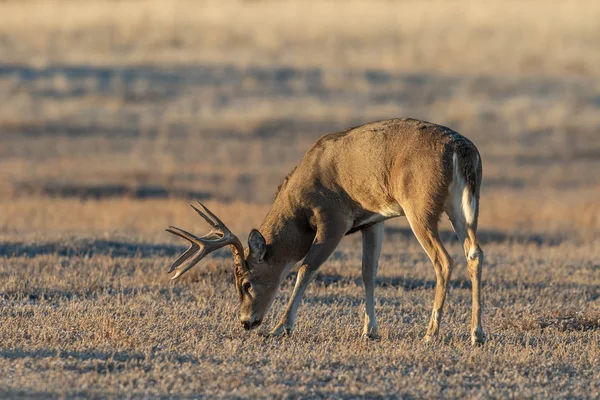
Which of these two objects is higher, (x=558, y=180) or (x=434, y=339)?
(x=434, y=339)

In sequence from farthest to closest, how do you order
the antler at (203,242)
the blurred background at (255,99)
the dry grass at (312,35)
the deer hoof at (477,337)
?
the dry grass at (312,35) → the blurred background at (255,99) → the antler at (203,242) → the deer hoof at (477,337)

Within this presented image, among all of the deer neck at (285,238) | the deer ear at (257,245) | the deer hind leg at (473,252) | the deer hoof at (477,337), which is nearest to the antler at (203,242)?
the deer ear at (257,245)

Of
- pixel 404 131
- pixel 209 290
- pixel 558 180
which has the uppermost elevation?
pixel 404 131

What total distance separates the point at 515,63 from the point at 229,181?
77.4ft

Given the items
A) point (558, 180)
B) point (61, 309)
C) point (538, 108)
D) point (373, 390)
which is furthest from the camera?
point (538, 108)

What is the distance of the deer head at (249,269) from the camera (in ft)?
33.8

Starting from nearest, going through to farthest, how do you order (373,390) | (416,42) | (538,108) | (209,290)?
(373,390)
(209,290)
(538,108)
(416,42)

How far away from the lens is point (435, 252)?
1009 cm

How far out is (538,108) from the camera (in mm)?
38188

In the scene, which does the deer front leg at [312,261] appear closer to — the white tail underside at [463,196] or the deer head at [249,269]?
the deer head at [249,269]

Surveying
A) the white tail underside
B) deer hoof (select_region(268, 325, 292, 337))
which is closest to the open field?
deer hoof (select_region(268, 325, 292, 337))

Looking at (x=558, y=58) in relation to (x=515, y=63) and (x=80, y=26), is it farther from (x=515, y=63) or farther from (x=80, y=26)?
(x=80, y=26)

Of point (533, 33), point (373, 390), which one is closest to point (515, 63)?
point (533, 33)

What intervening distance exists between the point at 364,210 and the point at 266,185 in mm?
15569
